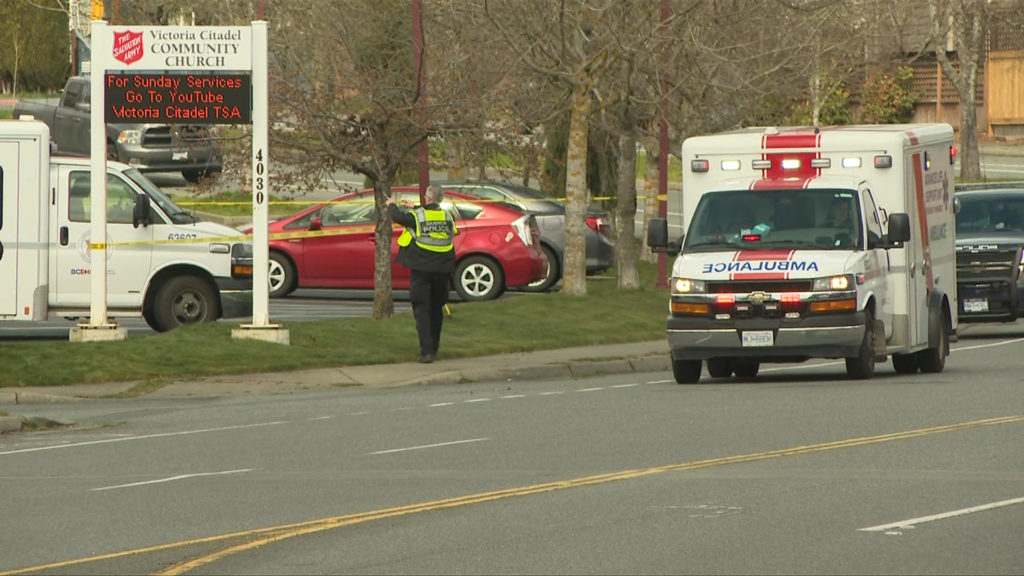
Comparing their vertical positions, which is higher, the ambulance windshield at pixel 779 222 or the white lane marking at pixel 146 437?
the ambulance windshield at pixel 779 222

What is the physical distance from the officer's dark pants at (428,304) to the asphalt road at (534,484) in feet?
10.2

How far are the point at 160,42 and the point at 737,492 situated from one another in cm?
1176

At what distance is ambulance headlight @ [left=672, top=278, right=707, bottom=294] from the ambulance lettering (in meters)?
0.15

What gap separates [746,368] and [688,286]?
2690 mm

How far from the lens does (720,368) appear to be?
1944 centimetres

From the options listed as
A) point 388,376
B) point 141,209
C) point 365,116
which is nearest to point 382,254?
point 365,116

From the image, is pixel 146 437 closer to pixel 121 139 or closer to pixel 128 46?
pixel 128 46

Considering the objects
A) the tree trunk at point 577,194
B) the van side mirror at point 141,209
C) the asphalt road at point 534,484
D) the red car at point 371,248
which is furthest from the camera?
the red car at point 371,248

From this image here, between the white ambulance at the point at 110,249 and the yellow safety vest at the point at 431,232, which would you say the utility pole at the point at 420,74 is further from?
the white ambulance at the point at 110,249

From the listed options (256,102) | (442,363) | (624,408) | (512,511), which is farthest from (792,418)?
(256,102)

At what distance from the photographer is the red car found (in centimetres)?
2703

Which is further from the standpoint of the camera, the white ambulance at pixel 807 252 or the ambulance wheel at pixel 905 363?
the ambulance wheel at pixel 905 363

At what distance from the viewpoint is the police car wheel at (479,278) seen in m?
27.1

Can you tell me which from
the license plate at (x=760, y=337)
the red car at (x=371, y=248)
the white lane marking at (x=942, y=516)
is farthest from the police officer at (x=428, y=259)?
the white lane marking at (x=942, y=516)
